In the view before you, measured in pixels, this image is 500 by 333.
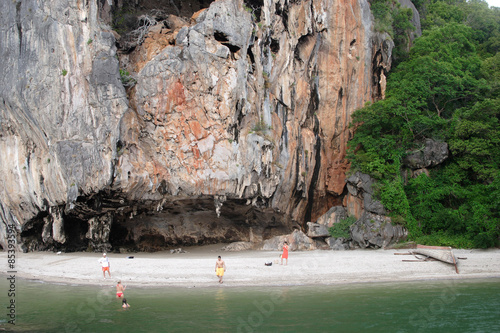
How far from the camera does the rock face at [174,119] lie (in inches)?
722

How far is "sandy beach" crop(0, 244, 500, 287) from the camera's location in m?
15.2

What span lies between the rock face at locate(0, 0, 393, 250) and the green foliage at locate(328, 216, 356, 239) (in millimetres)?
2449

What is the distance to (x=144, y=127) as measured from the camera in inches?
787

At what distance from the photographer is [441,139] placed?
22.2m

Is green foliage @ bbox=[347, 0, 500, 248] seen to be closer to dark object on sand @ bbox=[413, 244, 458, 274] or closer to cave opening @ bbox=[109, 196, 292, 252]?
dark object on sand @ bbox=[413, 244, 458, 274]

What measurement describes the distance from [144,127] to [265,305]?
11.9 metres

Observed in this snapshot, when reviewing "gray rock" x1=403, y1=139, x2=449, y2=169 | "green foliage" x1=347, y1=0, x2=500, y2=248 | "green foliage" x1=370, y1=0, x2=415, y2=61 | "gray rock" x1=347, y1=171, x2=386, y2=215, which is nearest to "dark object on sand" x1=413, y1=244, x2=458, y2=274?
"green foliage" x1=347, y1=0, x2=500, y2=248

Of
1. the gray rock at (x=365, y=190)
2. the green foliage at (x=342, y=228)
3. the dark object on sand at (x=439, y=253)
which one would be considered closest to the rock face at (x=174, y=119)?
the gray rock at (x=365, y=190)

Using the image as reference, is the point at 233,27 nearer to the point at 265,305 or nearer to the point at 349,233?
the point at 349,233

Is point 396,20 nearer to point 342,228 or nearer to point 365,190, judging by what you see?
point 365,190

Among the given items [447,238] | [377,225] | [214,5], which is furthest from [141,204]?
[447,238]

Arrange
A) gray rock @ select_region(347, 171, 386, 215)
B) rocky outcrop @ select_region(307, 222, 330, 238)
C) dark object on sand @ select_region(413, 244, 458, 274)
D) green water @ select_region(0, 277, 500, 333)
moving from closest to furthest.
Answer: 1. green water @ select_region(0, 277, 500, 333)
2. dark object on sand @ select_region(413, 244, 458, 274)
3. gray rock @ select_region(347, 171, 386, 215)
4. rocky outcrop @ select_region(307, 222, 330, 238)

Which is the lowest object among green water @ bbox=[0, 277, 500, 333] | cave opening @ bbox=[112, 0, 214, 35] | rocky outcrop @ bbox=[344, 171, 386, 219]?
green water @ bbox=[0, 277, 500, 333]

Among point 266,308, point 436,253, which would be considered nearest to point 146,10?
point 266,308
